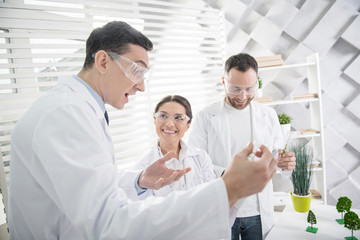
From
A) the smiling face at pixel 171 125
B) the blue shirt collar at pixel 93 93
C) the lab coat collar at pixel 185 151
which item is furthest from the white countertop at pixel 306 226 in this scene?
the blue shirt collar at pixel 93 93

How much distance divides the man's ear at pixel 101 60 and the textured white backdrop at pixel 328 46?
228 cm

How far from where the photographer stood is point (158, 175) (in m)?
1.19

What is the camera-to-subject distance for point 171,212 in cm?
64

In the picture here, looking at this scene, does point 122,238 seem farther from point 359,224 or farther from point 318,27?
point 318,27

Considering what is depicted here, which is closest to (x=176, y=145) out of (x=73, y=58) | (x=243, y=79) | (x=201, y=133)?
(x=201, y=133)

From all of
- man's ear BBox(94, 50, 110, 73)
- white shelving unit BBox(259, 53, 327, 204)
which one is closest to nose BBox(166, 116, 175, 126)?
man's ear BBox(94, 50, 110, 73)

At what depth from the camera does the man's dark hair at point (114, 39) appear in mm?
994

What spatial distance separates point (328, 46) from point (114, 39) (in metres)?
2.58

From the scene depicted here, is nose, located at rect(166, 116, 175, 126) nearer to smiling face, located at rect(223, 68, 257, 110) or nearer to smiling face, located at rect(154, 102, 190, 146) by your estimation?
smiling face, located at rect(154, 102, 190, 146)

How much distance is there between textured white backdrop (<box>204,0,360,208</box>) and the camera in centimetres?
265

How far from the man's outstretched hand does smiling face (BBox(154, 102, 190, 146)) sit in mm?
468

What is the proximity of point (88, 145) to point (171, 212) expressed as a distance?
294 mm

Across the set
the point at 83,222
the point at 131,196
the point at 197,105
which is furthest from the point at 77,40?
the point at 83,222

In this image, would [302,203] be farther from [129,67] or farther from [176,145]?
[129,67]
